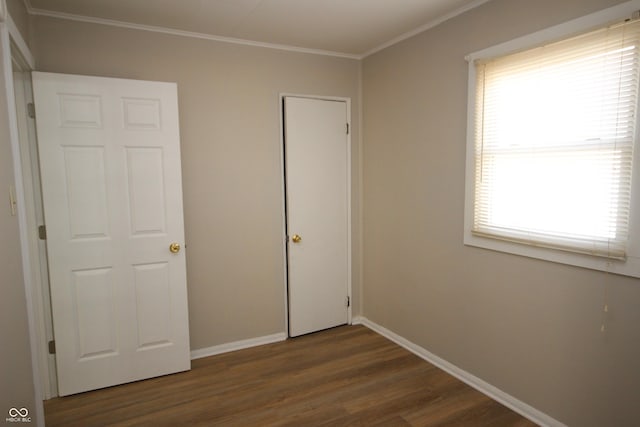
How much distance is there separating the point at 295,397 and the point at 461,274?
1.44 metres

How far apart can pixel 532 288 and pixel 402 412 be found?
3.64 feet

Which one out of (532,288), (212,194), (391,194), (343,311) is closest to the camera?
(532,288)

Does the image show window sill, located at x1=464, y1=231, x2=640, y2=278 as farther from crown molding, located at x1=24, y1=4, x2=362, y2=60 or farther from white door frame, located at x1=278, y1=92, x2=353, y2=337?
crown molding, located at x1=24, y1=4, x2=362, y2=60

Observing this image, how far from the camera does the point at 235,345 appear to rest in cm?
333

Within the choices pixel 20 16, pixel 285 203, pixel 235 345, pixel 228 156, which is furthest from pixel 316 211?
pixel 20 16

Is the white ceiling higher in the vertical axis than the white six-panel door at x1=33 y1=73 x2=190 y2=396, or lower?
higher

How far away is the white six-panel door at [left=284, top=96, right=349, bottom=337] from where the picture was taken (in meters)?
3.45

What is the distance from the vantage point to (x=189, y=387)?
8.93 feet

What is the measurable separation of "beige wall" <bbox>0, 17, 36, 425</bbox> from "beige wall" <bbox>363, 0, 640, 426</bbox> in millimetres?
2597

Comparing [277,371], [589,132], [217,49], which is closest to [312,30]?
[217,49]

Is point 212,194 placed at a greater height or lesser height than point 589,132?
lesser

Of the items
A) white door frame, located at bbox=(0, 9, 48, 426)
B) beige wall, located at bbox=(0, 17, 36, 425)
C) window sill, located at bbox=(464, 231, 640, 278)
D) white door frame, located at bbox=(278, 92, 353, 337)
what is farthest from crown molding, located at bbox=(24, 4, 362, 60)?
window sill, located at bbox=(464, 231, 640, 278)

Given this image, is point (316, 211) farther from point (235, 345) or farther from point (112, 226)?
point (112, 226)

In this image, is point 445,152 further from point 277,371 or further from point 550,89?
point 277,371
